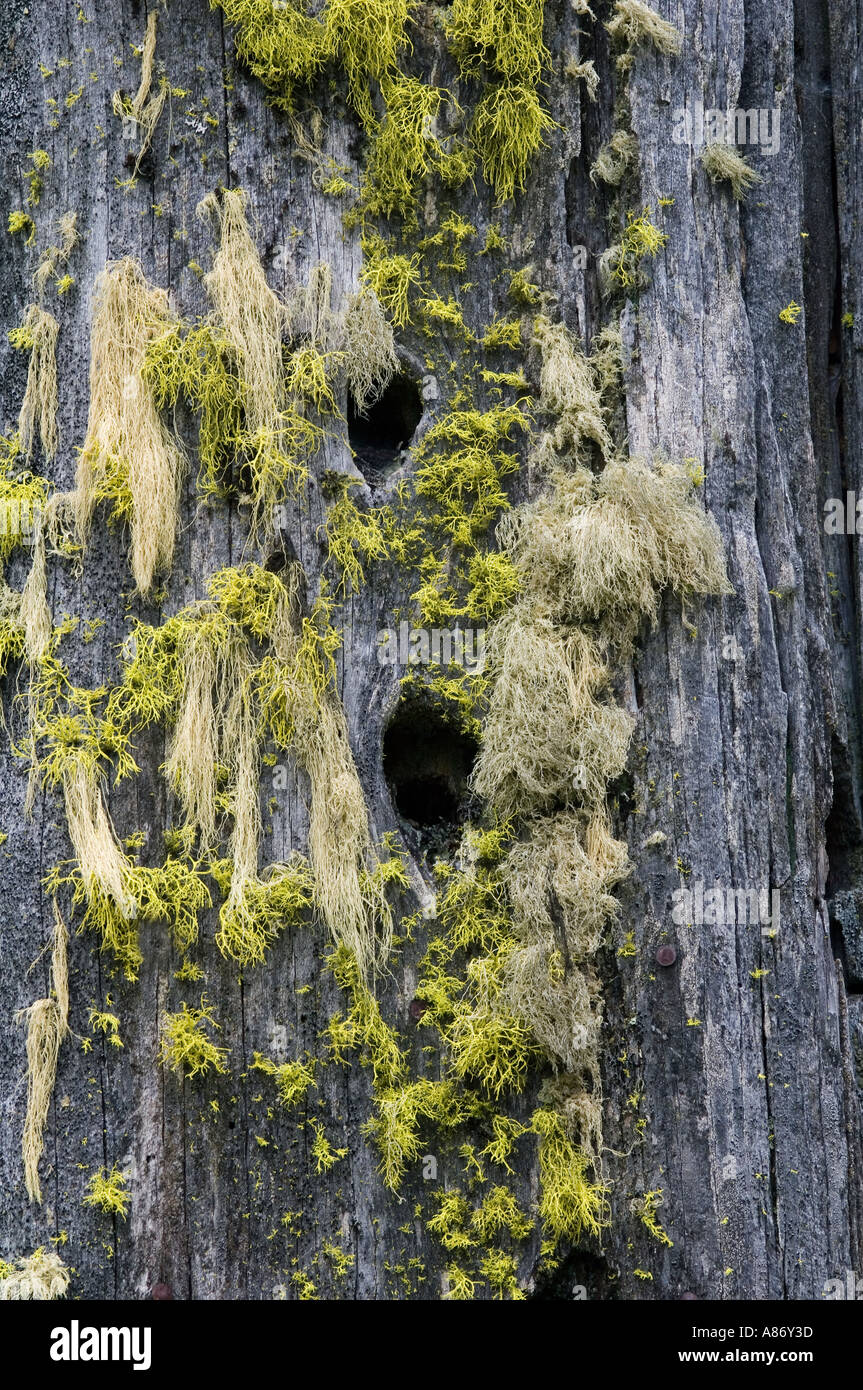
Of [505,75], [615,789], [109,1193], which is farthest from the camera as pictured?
[505,75]

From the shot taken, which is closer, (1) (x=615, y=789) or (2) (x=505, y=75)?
(1) (x=615, y=789)

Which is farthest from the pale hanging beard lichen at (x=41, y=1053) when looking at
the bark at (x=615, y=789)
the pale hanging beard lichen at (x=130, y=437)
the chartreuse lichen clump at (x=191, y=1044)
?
the pale hanging beard lichen at (x=130, y=437)

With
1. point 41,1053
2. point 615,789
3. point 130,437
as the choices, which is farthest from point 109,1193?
point 130,437

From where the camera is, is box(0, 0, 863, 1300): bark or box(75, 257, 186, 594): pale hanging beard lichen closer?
box(0, 0, 863, 1300): bark

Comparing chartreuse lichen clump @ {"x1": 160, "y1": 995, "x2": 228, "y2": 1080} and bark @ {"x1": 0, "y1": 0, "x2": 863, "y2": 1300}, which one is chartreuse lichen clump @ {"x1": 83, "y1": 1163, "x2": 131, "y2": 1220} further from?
chartreuse lichen clump @ {"x1": 160, "y1": 995, "x2": 228, "y2": 1080}

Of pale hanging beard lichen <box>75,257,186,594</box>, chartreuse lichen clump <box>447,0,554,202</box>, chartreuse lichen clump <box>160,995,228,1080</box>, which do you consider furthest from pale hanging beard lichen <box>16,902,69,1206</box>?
chartreuse lichen clump <box>447,0,554,202</box>

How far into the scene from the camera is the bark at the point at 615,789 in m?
3.27

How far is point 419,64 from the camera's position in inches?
145

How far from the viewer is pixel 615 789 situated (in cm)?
346

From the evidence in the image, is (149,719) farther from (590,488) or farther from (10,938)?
(590,488)

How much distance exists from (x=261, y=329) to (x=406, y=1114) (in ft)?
8.13

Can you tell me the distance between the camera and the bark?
3.27 metres

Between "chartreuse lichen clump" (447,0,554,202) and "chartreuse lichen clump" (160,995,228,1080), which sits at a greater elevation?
"chartreuse lichen clump" (447,0,554,202)

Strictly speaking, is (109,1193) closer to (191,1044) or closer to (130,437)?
(191,1044)
